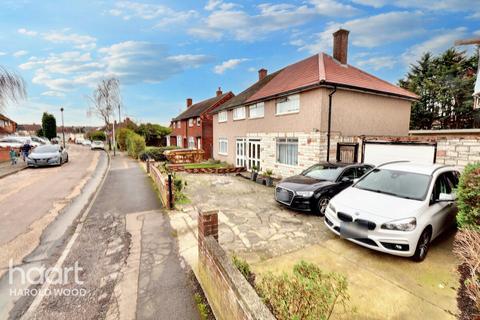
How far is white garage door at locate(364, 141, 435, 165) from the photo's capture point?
7858 mm

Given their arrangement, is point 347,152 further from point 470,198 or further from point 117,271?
point 117,271

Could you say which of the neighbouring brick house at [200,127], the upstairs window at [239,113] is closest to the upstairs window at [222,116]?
the upstairs window at [239,113]

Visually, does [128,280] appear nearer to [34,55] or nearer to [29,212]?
[29,212]

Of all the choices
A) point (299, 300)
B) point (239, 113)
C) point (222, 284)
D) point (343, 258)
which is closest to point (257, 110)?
point (239, 113)

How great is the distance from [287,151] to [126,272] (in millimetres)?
9775

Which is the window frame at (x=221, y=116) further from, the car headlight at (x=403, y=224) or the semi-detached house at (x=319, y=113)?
the car headlight at (x=403, y=224)

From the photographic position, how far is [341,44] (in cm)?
1288

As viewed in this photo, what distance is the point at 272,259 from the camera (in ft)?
14.1

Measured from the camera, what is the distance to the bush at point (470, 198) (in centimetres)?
377

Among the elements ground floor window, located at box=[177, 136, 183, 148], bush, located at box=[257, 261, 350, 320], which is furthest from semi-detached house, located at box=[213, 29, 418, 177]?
ground floor window, located at box=[177, 136, 183, 148]

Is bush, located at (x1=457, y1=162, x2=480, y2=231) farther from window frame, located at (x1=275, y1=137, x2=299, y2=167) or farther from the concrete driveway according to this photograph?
window frame, located at (x1=275, y1=137, x2=299, y2=167)

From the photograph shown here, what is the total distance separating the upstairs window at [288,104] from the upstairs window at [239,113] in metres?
4.14

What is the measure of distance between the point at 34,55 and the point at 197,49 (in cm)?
1001

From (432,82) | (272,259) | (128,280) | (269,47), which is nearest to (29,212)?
(128,280)
